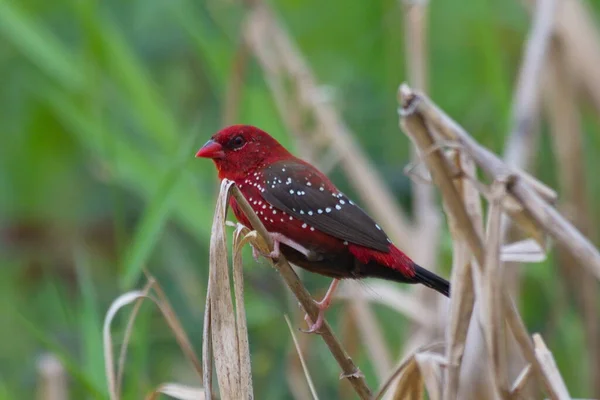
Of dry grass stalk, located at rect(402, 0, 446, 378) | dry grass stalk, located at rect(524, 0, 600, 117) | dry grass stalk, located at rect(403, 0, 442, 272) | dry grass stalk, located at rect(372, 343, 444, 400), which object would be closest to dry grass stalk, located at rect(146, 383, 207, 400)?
dry grass stalk, located at rect(372, 343, 444, 400)

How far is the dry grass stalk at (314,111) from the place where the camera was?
13.4 ft

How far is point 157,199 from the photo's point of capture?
3125 millimetres

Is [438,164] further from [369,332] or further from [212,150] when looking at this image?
[369,332]

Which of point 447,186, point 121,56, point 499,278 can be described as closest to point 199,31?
point 121,56

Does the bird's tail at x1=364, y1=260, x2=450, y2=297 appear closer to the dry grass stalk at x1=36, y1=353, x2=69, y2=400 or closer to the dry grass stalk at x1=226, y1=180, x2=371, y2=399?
the dry grass stalk at x1=226, y1=180, x2=371, y2=399

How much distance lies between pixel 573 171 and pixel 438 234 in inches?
28.3

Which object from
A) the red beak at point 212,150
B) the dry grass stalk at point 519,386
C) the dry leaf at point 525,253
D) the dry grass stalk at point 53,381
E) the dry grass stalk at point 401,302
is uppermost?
the red beak at point 212,150

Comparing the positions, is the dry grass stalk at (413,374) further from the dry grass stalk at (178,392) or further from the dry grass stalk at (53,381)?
the dry grass stalk at (53,381)

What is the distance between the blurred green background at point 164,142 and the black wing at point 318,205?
0.35m

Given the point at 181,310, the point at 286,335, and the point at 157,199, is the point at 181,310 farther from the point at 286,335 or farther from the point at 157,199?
the point at 157,199

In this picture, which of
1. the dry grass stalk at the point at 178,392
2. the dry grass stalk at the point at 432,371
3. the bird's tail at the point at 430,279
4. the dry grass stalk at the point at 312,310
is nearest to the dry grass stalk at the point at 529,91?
the bird's tail at the point at 430,279

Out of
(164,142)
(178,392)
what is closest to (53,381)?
(178,392)

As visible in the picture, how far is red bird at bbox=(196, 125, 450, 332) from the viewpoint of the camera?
2699 millimetres

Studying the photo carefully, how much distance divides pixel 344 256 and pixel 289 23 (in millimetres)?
2988
